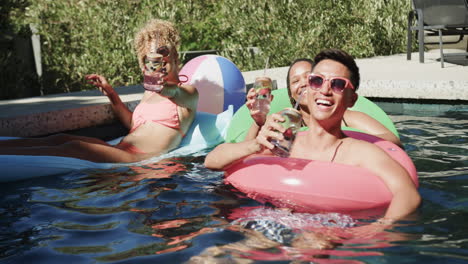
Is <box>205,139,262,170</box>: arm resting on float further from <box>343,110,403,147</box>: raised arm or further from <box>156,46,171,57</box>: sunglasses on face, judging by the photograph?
<box>156,46,171,57</box>: sunglasses on face

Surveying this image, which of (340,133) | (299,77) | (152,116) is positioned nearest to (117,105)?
(152,116)

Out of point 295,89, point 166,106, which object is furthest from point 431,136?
point 166,106

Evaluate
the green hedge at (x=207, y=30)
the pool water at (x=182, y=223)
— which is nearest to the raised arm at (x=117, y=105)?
the pool water at (x=182, y=223)

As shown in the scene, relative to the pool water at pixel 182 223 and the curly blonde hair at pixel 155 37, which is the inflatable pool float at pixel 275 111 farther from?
the curly blonde hair at pixel 155 37

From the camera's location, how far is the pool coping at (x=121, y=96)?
19.6ft

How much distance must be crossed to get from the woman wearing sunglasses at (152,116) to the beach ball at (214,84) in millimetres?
715

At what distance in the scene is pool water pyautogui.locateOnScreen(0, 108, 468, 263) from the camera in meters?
2.99

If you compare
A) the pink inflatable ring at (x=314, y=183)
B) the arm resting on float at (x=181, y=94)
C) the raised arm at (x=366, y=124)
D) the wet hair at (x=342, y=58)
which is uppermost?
the wet hair at (x=342, y=58)

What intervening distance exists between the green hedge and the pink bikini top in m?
4.79

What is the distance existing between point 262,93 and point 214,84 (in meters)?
3.00

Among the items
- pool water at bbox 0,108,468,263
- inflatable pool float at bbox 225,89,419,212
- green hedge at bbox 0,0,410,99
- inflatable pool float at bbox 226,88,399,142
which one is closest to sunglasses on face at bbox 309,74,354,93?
inflatable pool float at bbox 225,89,419,212

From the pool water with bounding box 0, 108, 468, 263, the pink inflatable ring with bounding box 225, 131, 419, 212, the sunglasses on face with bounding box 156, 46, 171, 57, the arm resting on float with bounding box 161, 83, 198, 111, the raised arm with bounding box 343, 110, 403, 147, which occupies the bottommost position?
the pool water with bounding box 0, 108, 468, 263

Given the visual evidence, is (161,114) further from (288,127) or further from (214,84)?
(288,127)

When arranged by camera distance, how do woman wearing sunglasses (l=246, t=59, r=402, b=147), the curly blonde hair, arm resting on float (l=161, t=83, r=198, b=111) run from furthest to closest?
1. the curly blonde hair
2. arm resting on float (l=161, t=83, r=198, b=111)
3. woman wearing sunglasses (l=246, t=59, r=402, b=147)
